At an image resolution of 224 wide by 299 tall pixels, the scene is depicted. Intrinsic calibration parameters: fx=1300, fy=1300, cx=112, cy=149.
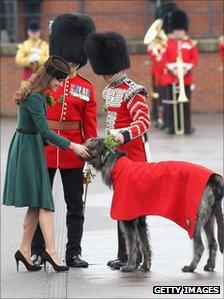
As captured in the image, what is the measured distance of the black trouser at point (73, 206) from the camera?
401 inches

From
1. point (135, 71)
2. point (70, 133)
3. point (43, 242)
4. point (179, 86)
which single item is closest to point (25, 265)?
point (43, 242)

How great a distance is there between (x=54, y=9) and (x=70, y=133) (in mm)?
Result: 18838

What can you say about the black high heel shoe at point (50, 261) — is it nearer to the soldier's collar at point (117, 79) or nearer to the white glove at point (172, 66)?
the soldier's collar at point (117, 79)

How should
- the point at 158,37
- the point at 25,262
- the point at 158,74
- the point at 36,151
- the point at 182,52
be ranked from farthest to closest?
the point at 158,74
the point at 158,37
the point at 182,52
the point at 25,262
the point at 36,151

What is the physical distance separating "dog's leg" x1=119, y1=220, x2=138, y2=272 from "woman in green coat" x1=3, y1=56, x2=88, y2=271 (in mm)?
536

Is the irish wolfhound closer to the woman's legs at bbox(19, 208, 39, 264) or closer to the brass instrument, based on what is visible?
the woman's legs at bbox(19, 208, 39, 264)

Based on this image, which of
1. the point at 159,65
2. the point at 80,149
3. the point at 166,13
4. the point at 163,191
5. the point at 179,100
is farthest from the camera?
the point at 166,13

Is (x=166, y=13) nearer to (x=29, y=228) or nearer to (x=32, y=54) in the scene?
(x=32, y=54)

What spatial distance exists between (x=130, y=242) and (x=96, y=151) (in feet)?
2.40

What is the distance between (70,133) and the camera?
1016cm

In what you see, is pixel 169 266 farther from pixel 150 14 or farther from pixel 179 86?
pixel 150 14

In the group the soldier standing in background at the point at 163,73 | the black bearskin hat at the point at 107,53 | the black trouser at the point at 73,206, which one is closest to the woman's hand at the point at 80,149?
the black trouser at the point at 73,206

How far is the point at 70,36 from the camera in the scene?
34.3 feet

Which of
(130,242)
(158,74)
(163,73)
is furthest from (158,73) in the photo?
(130,242)
